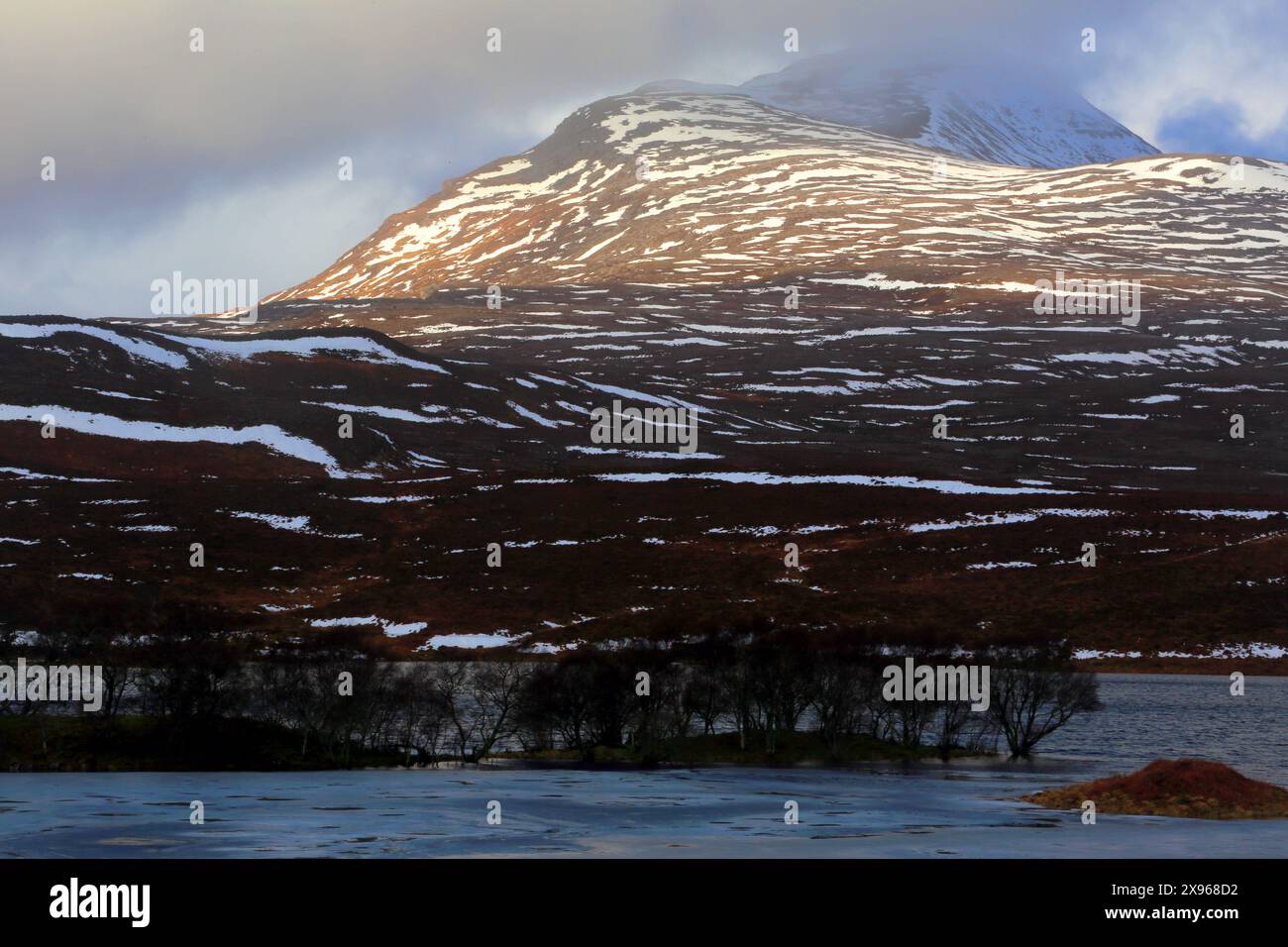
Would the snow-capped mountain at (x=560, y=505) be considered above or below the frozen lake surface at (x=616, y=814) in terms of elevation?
above

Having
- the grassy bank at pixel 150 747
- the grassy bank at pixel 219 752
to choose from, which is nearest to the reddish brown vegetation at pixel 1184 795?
the grassy bank at pixel 219 752

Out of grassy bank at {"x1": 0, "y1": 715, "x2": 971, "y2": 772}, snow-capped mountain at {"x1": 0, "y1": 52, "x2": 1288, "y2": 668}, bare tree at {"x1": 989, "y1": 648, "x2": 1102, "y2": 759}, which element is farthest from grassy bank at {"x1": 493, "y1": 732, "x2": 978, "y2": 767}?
snow-capped mountain at {"x1": 0, "y1": 52, "x2": 1288, "y2": 668}

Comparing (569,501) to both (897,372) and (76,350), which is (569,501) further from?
(897,372)

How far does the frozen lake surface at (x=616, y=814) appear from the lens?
27.7 m

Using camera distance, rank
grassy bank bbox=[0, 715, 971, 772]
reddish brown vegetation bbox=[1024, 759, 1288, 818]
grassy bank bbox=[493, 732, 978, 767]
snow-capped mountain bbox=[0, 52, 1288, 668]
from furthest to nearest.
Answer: snow-capped mountain bbox=[0, 52, 1288, 668]
grassy bank bbox=[493, 732, 978, 767]
grassy bank bbox=[0, 715, 971, 772]
reddish brown vegetation bbox=[1024, 759, 1288, 818]

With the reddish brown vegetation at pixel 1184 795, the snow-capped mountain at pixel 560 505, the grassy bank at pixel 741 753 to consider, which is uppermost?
the snow-capped mountain at pixel 560 505

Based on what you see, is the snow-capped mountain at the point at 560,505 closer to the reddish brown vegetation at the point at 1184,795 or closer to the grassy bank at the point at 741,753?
the grassy bank at the point at 741,753

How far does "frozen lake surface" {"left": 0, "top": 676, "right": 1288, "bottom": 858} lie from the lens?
90.8ft

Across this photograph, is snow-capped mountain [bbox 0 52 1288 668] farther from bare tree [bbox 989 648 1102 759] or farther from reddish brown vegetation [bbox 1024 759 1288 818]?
reddish brown vegetation [bbox 1024 759 1288 818]

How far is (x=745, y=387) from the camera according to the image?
189500 mm
